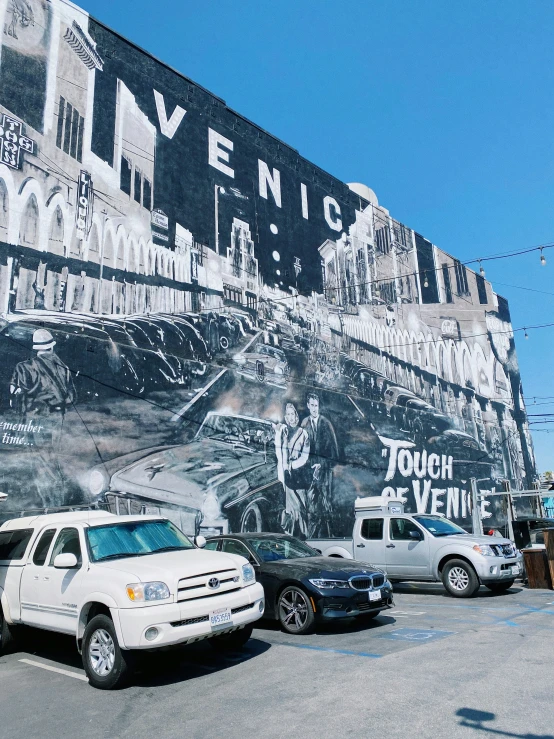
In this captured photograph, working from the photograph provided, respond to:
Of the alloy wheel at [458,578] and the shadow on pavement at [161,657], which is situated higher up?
the alloy wheel at [458,578]

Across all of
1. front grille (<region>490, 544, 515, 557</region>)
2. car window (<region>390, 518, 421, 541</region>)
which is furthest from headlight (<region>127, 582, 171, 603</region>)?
front grille (<region>490, 544, 515, 557</region>)

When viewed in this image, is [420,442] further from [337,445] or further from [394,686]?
[394,686]

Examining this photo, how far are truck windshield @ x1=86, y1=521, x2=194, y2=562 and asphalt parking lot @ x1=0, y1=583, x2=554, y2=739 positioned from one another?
1276 mm

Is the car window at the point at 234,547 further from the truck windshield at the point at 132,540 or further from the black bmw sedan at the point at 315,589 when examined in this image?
the truck windshield at the point at 132,540

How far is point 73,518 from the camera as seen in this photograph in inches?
330

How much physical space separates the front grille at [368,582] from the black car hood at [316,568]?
9cm

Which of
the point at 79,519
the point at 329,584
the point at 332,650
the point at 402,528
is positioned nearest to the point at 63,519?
the point at 79,519

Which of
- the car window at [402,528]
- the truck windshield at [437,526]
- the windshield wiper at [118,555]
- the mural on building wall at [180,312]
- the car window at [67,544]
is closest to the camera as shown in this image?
the windshield wiper at [118,555]

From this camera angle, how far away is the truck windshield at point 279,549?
993 centimetres

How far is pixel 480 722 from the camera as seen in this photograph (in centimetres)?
479

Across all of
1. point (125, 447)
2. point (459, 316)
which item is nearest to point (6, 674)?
point (125, 447)

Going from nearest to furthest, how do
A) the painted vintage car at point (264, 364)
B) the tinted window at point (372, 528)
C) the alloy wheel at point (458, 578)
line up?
the alloy wheel at point (458, 578) < the tinted window at point (372, 528) < the painted vintage car at point (264, 364)

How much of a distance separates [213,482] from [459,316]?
949 inches

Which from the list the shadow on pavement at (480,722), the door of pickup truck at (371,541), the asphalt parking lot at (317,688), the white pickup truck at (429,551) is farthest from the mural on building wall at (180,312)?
the shadow on pavement at (480,722)
